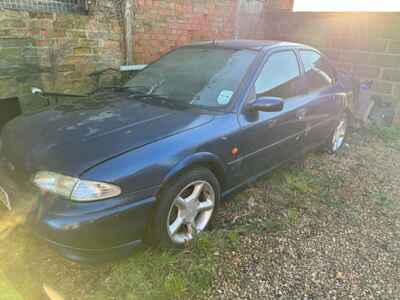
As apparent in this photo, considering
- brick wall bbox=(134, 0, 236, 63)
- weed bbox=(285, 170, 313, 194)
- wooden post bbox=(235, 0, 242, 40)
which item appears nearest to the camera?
weed bbox=(285, 170, 313, 194)

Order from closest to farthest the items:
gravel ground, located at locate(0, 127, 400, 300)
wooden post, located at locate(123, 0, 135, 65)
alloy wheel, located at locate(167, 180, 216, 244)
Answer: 1. gravel ground, located at locate(0, 127, 400, 300)
2. alloy wheel, located at locate(167, 180, 216, 244)
3. wooden post, located at locate(123, 0, 135, 65)

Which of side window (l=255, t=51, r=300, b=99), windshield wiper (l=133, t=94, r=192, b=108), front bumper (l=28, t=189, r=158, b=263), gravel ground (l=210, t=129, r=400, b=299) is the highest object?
side window (l=255, t=51, r=300, b=99)

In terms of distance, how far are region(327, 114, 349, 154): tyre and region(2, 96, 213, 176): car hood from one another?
2.72 meters

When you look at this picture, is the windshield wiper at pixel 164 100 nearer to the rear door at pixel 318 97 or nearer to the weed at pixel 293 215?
the weed at pixel 293 215

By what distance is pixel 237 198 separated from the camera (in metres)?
3.29

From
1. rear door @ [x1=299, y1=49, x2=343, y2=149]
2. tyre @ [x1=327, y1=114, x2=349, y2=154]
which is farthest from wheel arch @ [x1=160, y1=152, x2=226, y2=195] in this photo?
tyre @ [x1=327, y1=114, x2=349, y2=154]

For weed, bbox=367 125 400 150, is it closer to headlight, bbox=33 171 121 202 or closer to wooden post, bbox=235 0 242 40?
wooden post, bbox=235 0 242 40

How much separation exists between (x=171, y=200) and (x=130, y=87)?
1.59 metres

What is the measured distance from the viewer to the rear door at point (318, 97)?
12.2ft

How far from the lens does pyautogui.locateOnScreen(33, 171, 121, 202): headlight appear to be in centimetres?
194

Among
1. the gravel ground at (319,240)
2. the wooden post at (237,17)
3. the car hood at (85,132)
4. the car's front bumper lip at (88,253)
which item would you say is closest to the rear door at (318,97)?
the gravel ground at (319,240)

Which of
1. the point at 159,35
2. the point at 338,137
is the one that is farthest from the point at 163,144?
the point at 159,35

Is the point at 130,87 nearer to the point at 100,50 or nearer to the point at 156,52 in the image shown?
the point at 100,50

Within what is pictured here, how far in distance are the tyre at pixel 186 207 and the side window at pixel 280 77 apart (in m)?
1.03
